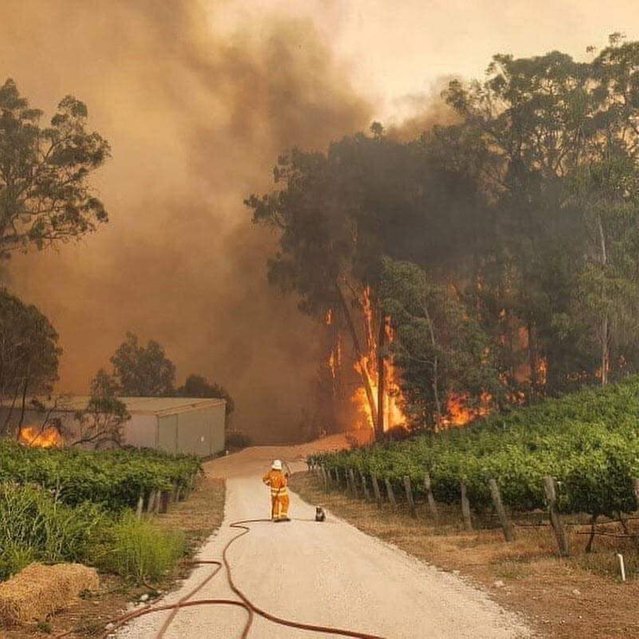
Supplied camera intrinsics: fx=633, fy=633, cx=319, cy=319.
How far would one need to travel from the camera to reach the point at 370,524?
67.6 feet

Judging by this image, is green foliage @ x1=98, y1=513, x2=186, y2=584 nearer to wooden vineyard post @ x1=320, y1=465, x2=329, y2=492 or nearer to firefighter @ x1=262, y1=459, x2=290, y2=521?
firefighter @ x1=262, y1=459, x2=290, y2=521

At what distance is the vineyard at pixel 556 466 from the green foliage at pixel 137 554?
27.0 feet

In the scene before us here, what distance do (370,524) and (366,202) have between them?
50.8 m

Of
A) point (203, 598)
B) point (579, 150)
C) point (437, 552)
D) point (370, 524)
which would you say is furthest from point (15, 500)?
point (579, 150)

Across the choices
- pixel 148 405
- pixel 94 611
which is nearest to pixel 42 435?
pixel 148 405

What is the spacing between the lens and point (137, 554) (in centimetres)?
1088

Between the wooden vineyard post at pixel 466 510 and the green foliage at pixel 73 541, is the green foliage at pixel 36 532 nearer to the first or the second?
the green foliage at pixel 73 541

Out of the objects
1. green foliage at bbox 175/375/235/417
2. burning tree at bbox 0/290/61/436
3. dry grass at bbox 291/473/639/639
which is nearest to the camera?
Result: dry grass at bbox 291/473/639/639

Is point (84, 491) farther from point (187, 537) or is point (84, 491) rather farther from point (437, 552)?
point (437, 552)

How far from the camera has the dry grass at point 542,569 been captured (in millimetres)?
8258

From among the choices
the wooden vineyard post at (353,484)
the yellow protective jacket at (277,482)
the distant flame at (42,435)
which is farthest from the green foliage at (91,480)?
the distant flame at (42,435)

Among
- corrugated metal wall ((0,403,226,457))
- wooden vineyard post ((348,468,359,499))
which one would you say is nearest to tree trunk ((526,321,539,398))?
wooden vineyard post ((348,468,359,499))

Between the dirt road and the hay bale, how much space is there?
→ 1312mm

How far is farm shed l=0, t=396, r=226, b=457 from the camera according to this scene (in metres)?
54.7
